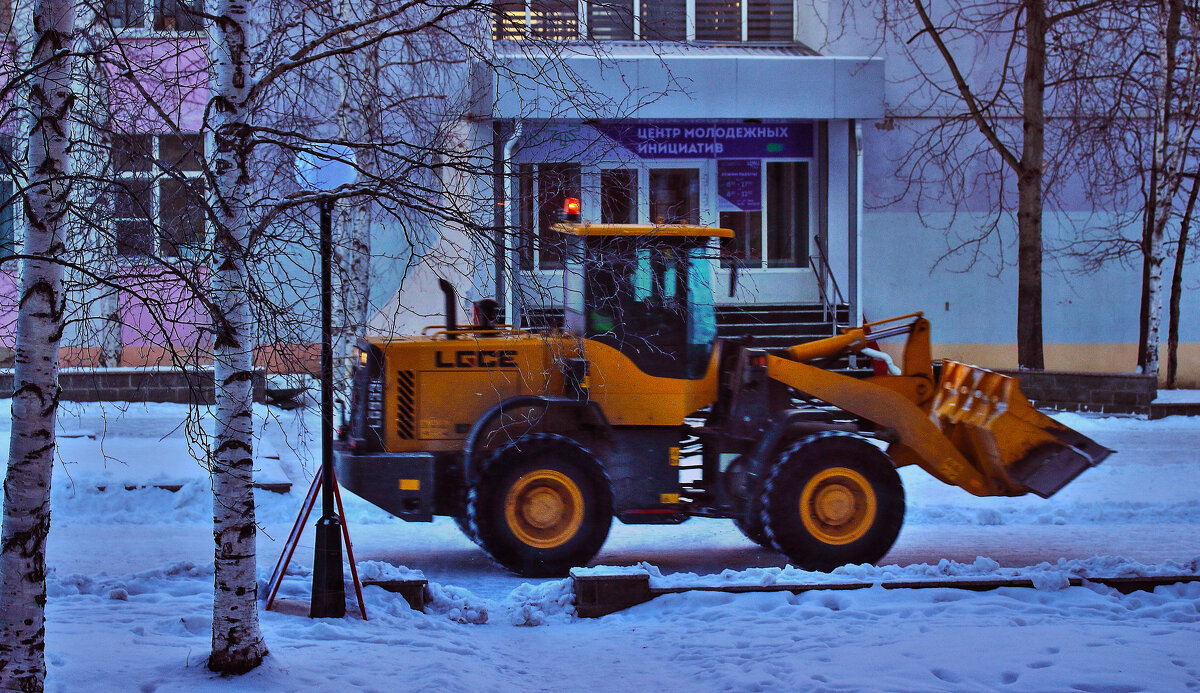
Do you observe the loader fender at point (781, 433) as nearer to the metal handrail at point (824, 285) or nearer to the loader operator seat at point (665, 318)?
the loader operator seat at point (665, 318)

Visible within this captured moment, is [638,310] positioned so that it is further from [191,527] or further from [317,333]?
[191,527]

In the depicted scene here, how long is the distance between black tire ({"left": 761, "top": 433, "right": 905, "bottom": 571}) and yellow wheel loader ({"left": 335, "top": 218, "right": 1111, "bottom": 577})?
0.4 inches

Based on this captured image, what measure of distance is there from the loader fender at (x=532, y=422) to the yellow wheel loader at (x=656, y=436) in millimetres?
16

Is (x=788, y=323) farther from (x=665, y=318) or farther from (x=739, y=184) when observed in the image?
(x=665, y=318)

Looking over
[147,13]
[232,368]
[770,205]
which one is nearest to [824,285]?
[770,205]

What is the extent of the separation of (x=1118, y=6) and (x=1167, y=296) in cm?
600

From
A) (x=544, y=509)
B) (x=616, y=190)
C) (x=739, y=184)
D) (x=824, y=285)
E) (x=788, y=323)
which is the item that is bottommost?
(x=544, y=509)

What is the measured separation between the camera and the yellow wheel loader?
8.16 meters

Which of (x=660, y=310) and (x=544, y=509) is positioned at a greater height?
(x=660, y=310)

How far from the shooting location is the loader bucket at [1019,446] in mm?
8438

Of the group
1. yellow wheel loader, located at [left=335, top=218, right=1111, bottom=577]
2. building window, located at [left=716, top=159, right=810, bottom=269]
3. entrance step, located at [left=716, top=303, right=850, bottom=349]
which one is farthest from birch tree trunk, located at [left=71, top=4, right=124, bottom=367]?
building window, located at [left=716, top=159, right=810, bottom=269]

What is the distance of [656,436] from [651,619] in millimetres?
2119

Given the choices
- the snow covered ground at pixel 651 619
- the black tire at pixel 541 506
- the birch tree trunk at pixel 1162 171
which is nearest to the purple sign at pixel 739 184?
the birch tree trunk at pixel 1162 171

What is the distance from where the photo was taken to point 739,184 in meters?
20.3
